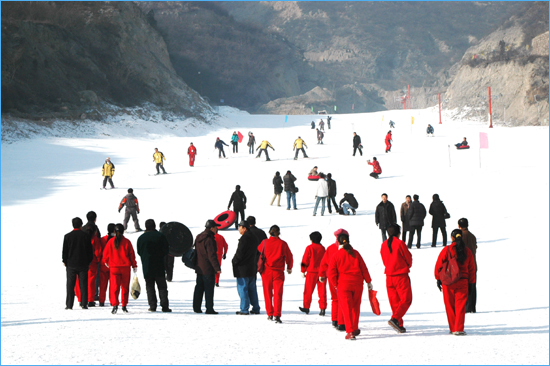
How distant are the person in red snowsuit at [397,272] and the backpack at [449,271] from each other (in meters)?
0.42

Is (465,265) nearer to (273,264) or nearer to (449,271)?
(449,271)

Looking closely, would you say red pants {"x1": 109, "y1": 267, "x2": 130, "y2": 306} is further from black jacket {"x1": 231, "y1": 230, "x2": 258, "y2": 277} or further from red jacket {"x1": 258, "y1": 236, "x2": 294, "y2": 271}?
red jacket {"x1": 258, "y1": 236, "x2": 294, "y2": 271}

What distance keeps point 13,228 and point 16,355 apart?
38.8 ft

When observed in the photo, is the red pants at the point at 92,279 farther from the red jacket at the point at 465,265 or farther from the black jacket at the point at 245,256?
the red jacket at the point at 465,265

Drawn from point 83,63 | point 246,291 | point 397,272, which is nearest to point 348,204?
point 246,291

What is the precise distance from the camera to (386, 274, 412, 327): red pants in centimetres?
695

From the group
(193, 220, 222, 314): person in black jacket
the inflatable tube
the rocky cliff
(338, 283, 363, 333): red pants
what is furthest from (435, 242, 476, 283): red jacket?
the rocky cliff

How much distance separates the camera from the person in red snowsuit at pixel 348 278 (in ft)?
22.0

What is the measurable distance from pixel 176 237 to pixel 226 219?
5676 mm

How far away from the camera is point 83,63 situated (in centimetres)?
5775

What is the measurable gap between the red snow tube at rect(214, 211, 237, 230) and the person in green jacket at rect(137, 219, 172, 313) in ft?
26.6

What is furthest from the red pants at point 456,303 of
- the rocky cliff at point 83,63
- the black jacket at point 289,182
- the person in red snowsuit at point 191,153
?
the rocky cliff at point 83,63

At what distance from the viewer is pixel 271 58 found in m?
109

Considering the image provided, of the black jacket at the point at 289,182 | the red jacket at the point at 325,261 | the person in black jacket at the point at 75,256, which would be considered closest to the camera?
the red jacket at the point at 325,261
